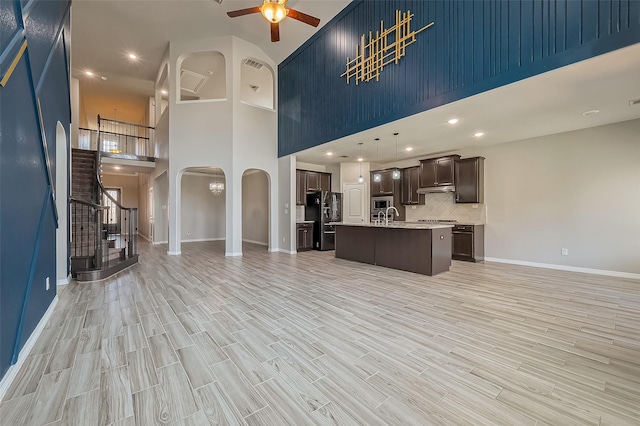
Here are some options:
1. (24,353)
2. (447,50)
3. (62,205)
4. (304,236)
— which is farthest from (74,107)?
(447,50)

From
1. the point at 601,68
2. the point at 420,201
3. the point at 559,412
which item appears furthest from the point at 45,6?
the point at 420,201

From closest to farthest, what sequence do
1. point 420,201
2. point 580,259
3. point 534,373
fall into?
point 534,373, point 580,259, point 420,201

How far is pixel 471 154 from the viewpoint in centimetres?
679

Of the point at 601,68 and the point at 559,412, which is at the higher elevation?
the point at 601,68

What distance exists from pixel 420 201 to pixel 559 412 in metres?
6.47

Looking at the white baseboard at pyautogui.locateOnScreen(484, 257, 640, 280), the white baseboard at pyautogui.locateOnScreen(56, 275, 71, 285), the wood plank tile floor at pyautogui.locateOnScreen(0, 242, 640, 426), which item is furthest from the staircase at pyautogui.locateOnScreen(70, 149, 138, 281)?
the white baseboard at pyautogui.locateOnScreen(484, 257, 640, 280)

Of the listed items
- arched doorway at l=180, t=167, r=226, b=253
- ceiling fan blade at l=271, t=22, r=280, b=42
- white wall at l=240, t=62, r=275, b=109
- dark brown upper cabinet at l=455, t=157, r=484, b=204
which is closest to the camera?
ceiling fan blade at l=271, t=22, r=280, b=42

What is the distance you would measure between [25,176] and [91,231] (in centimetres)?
403

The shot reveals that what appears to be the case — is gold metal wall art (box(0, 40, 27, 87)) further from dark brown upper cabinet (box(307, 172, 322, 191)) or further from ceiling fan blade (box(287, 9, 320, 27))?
dark brown upper cabinet (box(307, 172, 322, 191))

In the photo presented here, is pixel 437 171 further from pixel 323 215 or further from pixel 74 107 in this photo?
pixel 74 107

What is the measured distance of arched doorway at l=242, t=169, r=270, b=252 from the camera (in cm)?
970

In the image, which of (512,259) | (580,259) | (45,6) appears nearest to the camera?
(45,6)

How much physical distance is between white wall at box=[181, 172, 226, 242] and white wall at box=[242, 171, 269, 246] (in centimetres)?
105

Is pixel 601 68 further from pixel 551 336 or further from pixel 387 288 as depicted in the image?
pixel 387 288
